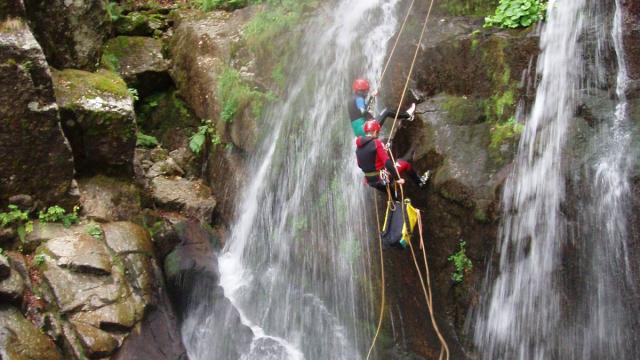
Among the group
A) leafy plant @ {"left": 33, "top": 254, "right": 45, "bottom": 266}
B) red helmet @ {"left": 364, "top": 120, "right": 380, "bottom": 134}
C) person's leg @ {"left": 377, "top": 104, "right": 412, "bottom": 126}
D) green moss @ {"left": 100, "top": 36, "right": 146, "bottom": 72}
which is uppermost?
green moss @ {"left": 100, "top": 36, "right": 146, "bottom": 72}

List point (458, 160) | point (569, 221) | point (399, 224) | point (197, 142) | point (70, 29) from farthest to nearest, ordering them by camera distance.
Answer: point (197, 142) → point (70, 29) → point (458, 160) → point (399, 224) → point (569, 221)

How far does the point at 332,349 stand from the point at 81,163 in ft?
16.0

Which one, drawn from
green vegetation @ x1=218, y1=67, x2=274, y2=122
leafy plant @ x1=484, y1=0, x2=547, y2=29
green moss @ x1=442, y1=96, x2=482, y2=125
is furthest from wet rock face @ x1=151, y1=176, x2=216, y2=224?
leafy plant @ x1=484, y1=0, x2=547, y2=29

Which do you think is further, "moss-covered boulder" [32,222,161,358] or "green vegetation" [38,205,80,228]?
"green vegetation" [38,205,80,228]

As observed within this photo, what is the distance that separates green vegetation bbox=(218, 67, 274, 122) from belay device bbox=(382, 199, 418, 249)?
402cm

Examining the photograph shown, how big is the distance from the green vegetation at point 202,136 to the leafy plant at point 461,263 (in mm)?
5452

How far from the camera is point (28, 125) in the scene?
768cm

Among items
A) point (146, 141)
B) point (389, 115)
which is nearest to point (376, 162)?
point (389, 115)

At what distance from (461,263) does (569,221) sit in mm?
1384

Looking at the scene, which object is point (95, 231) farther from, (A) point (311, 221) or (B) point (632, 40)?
(B) point (632, 40)

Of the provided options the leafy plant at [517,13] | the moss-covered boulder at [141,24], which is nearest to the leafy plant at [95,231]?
the moss-covered boulder at [141,24]

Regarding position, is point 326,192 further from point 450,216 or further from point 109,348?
point 109,348

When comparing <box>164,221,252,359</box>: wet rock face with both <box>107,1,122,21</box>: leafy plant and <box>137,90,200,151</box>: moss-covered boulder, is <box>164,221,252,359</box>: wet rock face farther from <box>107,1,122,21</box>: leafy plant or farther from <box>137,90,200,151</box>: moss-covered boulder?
<box>107,1,122,21</box>: leafy plant

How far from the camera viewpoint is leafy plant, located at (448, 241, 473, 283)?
6.89m
